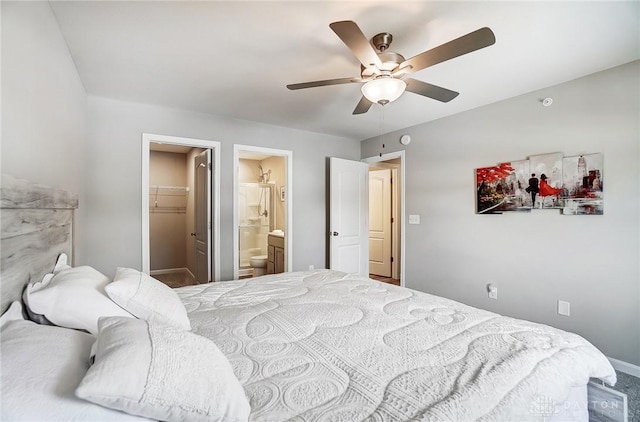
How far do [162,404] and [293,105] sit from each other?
3102 mm

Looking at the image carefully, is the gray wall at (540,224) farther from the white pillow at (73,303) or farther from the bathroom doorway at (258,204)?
the white pillow at (73,303)

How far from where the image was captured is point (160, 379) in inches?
26.5

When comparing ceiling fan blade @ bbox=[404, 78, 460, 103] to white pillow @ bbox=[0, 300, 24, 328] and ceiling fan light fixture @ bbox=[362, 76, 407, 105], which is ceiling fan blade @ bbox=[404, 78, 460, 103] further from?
white pillow @ bbox=[0, 300, 24, 328]

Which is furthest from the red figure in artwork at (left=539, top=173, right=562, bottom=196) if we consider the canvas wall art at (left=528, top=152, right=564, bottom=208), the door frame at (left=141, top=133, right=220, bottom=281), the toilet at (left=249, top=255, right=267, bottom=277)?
the toilet at (left=249, top=255, right=267, bottom=277)

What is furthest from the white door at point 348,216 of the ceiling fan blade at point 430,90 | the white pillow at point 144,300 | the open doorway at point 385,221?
the white pillow at point 144,300

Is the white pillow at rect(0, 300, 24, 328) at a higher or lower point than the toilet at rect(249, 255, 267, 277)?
higher

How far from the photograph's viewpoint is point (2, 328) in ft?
2.78

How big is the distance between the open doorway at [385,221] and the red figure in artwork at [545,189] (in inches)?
112

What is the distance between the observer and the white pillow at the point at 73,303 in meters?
1.01

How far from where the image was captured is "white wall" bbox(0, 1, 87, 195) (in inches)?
45.8

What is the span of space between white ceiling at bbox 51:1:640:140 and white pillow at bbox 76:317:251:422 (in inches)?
70.6

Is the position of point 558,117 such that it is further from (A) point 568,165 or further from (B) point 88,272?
(B) point 88,272

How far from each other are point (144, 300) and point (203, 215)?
2.76 meters

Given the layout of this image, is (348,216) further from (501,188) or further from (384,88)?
(384,88)
